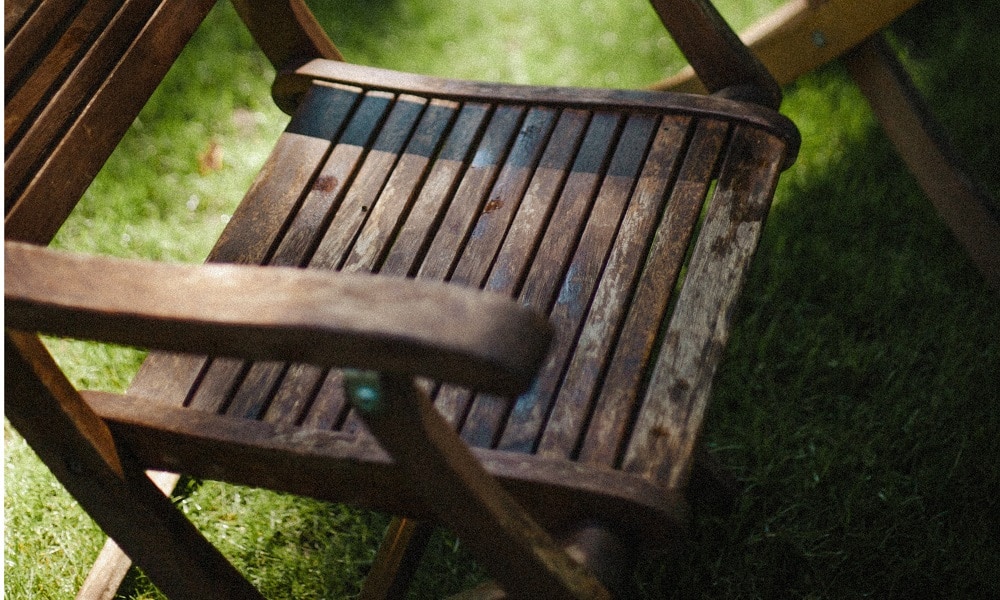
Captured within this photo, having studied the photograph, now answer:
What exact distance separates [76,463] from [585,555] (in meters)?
0.52

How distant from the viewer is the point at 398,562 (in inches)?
47.8

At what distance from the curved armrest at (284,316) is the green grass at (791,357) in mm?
616

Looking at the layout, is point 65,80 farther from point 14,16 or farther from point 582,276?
point 582,276

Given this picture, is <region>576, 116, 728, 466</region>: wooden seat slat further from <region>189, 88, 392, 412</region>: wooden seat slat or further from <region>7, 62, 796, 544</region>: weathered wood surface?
<region>189, 88, 392, 412</region>: wooden seat slat

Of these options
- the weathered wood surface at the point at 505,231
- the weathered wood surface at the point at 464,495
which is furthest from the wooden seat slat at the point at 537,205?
the weathered wood surface at the point at 464,495

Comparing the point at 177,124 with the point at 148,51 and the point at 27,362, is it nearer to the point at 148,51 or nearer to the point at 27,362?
the point at 148,51

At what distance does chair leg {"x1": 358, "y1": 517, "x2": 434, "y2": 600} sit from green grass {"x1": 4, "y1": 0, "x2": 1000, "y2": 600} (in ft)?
0.54

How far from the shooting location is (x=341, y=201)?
3.89 feet

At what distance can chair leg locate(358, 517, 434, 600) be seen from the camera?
3.99 feet

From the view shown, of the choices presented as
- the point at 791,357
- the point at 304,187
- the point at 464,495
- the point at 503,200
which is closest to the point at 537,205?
the point at 503,200

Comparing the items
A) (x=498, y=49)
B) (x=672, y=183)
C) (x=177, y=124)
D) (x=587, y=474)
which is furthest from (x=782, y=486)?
(x=177, y=124)

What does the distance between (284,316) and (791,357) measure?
1.27m

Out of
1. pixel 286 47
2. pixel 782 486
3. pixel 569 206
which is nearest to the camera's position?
pixel 569 206


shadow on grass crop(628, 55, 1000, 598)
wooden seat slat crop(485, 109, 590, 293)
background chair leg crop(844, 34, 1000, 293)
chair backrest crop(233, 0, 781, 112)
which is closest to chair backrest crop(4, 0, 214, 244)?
chair backrest crop(233, 0, 781, 112)
